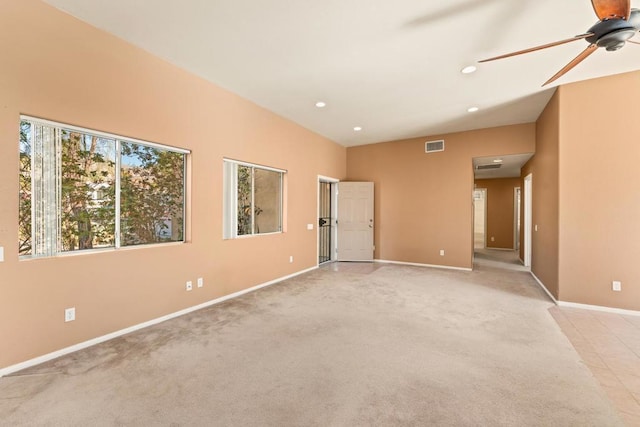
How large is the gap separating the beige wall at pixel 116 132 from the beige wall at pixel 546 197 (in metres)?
4.37

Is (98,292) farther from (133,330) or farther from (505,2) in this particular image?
(505,2)

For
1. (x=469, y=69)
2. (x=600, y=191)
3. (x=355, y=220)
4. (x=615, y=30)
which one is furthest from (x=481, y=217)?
(x=615, y=30)

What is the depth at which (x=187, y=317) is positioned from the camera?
11.3 feet

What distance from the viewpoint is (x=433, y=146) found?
6.52 metres

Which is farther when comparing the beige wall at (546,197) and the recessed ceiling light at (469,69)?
the beige wall at (546,197)

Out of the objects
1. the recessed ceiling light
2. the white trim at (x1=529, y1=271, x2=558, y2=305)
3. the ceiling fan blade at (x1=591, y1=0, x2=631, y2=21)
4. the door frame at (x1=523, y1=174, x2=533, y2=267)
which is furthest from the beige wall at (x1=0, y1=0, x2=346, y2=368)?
the door frame at (x1=523, y1=174, x2=533, y2=267)

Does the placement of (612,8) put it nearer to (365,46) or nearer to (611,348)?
(365,46)

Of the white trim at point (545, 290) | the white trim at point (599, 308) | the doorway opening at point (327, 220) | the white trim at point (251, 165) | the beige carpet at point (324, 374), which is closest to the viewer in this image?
the beige carpet at point (324, 374)

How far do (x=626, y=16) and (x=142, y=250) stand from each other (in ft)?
15.0

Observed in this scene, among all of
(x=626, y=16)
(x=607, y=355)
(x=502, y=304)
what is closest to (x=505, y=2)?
(x=626, y=16)

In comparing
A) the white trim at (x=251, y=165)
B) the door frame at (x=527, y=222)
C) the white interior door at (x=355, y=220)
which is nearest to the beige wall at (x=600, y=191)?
the door frame at (x=527, y=222)

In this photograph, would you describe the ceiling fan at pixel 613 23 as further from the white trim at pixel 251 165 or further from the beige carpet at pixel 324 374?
the white trim at pixel 251 165

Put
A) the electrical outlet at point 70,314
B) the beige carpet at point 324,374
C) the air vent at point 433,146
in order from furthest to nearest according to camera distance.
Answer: the air vent at point 433,146 < the electrical outlet at point 70,314 < the beige carpet at point 324,374

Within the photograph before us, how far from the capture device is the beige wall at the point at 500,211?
9453 millimetres
